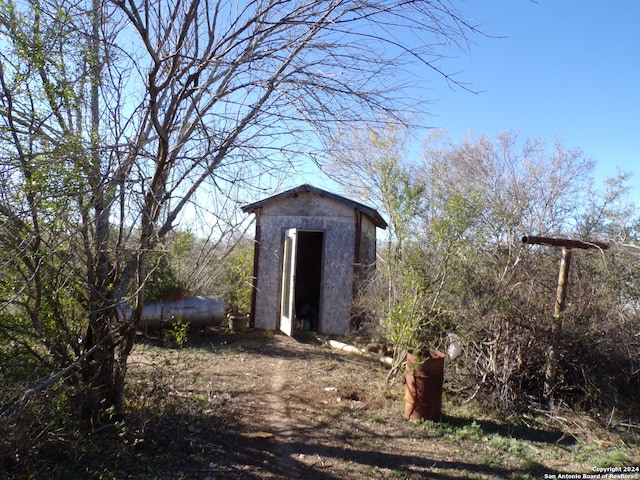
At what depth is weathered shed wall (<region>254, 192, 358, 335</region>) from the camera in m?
9.80

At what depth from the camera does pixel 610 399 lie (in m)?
5.23

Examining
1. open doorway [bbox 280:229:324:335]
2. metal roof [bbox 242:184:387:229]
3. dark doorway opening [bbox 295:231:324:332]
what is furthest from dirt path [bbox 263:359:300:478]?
dark doorway opening [bbox 295:231:324:332]

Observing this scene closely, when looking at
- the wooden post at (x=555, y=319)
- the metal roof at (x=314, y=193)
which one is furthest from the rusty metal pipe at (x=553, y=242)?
the metal roof at (x=314, y=193)

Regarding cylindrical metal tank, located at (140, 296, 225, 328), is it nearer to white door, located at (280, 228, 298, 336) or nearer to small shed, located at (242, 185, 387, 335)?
small shed, located at (242, 185, 387, 335)

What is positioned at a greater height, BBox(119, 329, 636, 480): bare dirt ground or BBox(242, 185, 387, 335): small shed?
BBox(242, 185, 387, 335): small shed

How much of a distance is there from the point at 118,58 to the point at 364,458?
436 centimetres

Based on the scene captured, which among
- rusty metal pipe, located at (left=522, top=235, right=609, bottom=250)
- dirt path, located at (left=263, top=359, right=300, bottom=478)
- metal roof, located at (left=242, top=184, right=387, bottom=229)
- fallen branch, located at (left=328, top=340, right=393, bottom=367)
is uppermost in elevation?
metal roof, located at (left=242, top=184, right=387, bottom=229)

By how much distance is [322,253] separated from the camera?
32.6 ft

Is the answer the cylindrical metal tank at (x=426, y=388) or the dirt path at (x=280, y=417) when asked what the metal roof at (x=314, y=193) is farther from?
the cylindrical metal tank at (x=426, y=388)

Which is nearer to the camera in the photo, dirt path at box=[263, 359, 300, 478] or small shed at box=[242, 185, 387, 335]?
dirt path at box=[263, 359, 300, 478]

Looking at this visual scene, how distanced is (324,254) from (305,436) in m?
5.58

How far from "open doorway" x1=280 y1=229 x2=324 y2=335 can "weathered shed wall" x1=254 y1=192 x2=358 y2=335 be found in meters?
0.20

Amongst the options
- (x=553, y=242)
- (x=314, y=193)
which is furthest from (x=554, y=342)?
(x=314, y=193)

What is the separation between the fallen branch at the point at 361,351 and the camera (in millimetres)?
7362
